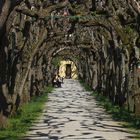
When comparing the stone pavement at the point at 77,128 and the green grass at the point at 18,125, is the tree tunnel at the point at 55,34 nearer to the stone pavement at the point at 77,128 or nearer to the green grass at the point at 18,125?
the green grass at the point at 18,125

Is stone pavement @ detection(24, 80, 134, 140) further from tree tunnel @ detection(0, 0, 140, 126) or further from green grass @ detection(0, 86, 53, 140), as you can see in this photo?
tree tunnel @ detection(0, 0, 140, 126)

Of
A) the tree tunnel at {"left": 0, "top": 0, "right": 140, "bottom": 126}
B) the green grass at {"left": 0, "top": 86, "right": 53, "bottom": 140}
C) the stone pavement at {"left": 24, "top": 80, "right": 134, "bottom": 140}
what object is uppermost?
the tree tunnel at {"left": 0, "top": 0, "right": 140, "bottom": 126}

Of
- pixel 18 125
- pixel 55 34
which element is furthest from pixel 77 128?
pixel 55 34

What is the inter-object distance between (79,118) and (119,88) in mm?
7011

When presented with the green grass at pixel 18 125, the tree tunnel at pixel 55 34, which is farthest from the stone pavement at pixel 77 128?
the tree tunnel at pixel 55 34

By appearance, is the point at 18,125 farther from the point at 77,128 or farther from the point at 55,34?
the point at 55,34

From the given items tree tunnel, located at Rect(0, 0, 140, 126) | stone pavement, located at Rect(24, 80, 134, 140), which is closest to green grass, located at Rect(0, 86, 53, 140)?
stone pavement, located at Rect(24, 80, 134, 140)

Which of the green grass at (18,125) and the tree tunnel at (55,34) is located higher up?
the tree tunnel at (55,34)

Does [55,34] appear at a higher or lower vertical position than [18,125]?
higher

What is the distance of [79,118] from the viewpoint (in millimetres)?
21188

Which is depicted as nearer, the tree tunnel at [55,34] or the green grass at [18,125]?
the green grass at [18,125]

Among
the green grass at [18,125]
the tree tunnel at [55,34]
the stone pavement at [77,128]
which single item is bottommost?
the stone pavement at [77,128]

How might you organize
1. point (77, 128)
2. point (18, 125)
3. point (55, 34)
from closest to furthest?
point (77, 128) → point (18, 125) → point (55, 34)

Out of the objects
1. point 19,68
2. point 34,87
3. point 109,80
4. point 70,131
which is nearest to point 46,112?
point 19,68
